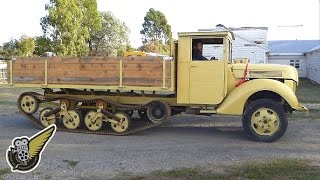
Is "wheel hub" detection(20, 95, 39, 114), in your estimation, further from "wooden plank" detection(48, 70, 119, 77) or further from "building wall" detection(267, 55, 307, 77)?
"building wall" detection(267, 55, 307, 77)

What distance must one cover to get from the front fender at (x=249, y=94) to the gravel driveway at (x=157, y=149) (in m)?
0.68

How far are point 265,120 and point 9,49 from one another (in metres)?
41.3

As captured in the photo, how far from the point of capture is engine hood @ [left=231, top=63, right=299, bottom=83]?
8781 mm

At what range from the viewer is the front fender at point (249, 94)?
8344 millimetres

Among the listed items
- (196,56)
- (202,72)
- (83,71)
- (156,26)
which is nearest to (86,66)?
(83,71)

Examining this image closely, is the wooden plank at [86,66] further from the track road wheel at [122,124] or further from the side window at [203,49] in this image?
the side window at [203,49]

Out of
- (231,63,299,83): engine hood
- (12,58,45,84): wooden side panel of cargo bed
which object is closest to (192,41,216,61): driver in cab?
(231,63,299,83): engine hood

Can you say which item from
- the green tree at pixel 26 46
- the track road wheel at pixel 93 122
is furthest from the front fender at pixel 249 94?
the green tree at pixel 26 46

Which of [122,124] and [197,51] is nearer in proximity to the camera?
[197,51]

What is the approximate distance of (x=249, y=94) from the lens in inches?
335

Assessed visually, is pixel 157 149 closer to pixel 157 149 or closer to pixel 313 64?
pixel 157 149

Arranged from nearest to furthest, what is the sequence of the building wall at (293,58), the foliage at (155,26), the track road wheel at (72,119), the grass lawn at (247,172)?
the grass lawn at (247,172)
the track road wheel at (72,119)
the building wall at (293,58)
the foliage at (155,26)

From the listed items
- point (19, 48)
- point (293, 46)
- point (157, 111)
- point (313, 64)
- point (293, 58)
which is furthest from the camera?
point (293, 46)

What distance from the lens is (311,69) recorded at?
3609 cm
